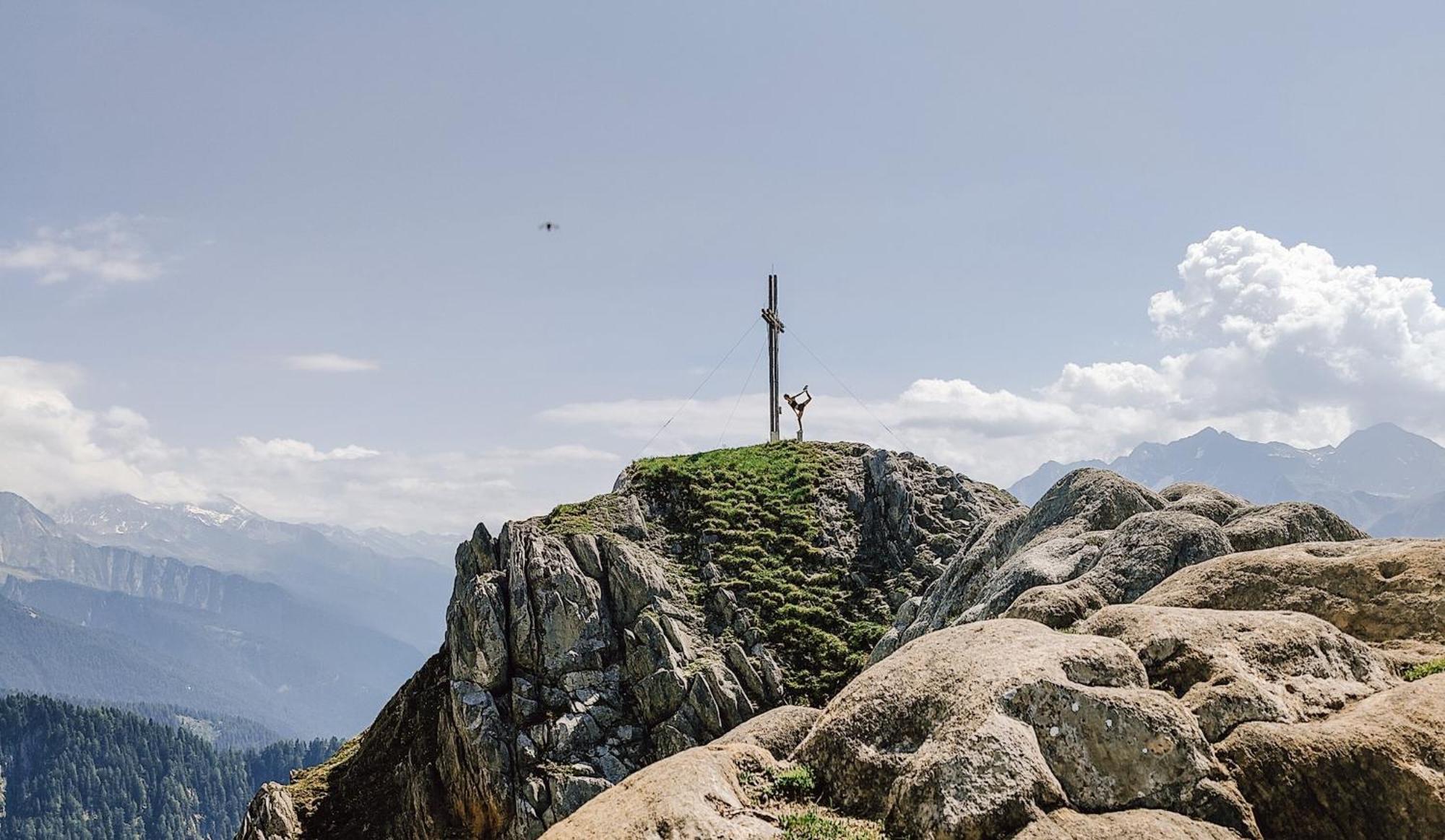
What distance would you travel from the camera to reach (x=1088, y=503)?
28453mm

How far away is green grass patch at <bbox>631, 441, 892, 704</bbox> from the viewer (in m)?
47.9

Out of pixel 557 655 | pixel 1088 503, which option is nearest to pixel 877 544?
pixel 557 655

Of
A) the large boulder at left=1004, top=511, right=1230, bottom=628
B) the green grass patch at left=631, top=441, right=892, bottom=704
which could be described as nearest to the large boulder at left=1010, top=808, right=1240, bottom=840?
the large boulder at left=1004, top=511, right=1230, bottom=628

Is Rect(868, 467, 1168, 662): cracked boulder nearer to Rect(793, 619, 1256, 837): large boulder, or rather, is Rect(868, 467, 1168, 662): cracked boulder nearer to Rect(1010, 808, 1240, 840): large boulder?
Rect(793, 619, 1256, 837): large boulder

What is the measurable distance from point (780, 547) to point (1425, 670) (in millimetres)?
41015

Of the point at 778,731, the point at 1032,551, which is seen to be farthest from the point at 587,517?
the point at 778,731

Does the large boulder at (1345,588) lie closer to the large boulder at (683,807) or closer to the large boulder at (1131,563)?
the large boulder at (1131,563)

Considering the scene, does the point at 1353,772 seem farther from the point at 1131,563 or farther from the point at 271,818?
the point at 271,818

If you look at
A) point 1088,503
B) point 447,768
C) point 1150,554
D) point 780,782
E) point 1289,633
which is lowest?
point 447,768

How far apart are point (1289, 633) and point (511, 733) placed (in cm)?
3440

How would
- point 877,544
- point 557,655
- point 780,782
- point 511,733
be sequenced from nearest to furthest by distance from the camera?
1. point 780,782
2. point 511,733
3. point 557,655
4. point 877,544

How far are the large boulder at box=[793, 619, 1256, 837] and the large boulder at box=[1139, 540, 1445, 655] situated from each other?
567 centimetres

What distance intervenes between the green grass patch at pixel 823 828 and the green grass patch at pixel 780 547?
34396 millimetres

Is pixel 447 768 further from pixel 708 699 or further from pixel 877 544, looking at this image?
pixel 877 544
